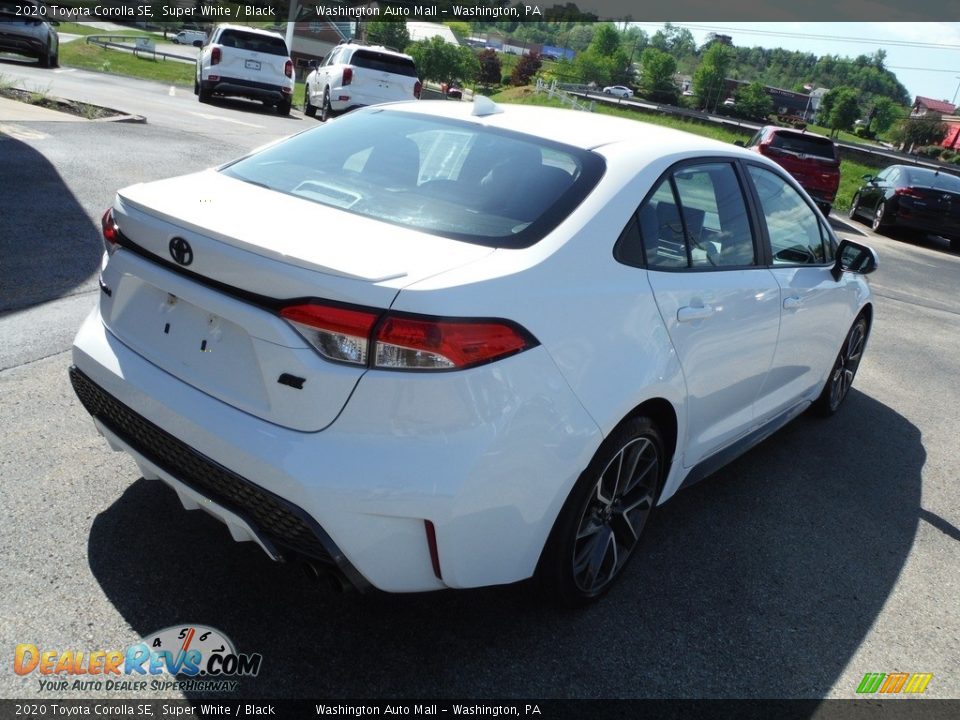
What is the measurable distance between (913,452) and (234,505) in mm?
4488

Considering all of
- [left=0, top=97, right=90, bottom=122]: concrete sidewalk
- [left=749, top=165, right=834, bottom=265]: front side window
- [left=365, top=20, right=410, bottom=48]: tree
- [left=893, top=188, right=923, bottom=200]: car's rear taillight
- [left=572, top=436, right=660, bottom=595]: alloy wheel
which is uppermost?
[left=749, top=165, right=834, bottom=265]: front side window

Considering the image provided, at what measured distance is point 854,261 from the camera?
Result: 488cm

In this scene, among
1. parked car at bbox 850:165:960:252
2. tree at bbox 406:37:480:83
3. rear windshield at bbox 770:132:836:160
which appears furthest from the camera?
tree at bbox 406:37:480:83

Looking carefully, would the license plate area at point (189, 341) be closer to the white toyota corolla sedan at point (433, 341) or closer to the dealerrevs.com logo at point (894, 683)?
the white toyota corolla sedan at point (433, 341)

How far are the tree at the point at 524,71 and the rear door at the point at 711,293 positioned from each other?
89.6 m

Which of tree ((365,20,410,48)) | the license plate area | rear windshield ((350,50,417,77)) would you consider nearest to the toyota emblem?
the license plate area

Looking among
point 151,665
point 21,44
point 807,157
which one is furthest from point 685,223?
point 21,44

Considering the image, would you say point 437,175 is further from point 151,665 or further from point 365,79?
point 365,79

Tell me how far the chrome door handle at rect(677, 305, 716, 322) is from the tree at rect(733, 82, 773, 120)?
375 feet

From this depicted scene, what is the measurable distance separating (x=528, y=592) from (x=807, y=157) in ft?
53.8

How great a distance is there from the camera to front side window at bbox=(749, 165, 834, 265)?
4.16 m

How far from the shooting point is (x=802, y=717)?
287cm

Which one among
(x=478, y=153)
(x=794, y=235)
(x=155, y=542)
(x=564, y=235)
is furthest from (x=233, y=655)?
(x=794, y=235)

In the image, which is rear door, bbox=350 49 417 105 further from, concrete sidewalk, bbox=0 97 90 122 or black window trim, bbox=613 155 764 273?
black window trim, bbox=613 155 764 273
